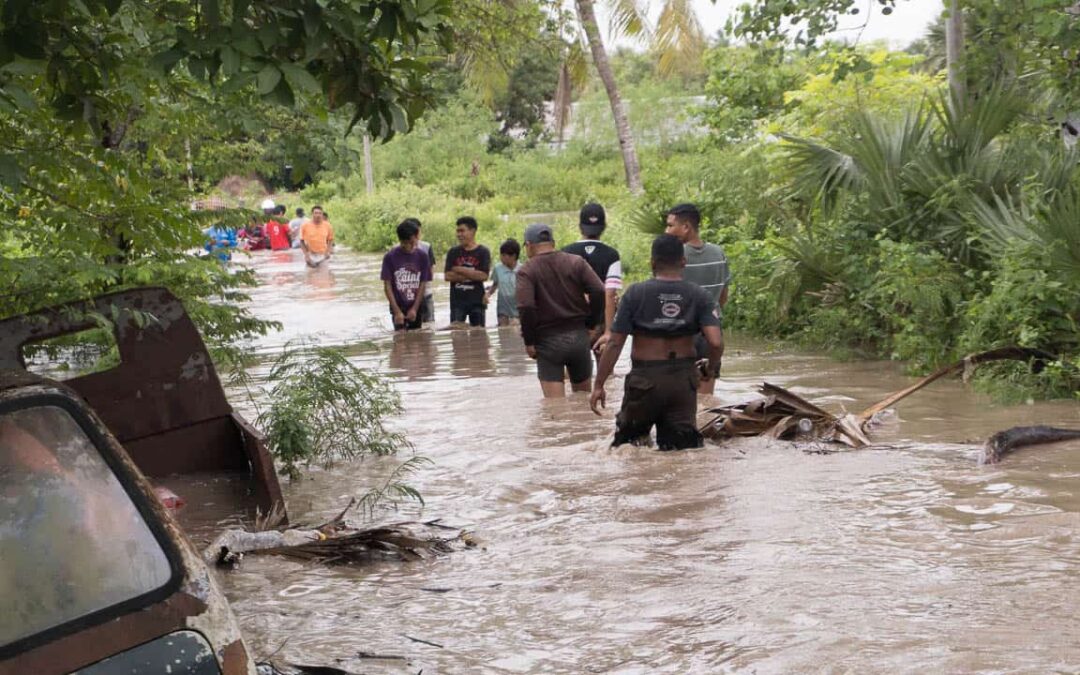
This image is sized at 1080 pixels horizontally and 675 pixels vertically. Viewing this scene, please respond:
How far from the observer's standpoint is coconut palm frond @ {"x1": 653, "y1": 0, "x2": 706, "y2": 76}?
27.3 metres

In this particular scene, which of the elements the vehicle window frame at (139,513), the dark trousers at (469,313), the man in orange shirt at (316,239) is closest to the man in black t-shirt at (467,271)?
the dark trousers at (469,313)

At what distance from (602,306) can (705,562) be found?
4.39m

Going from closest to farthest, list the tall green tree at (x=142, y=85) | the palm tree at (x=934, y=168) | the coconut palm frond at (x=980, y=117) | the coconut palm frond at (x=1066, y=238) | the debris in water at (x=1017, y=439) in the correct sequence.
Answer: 1. the tall green tree at (x=142, y=85)
2. the debris in water at (x=1017, y=439)
3. the coconut palm frond at (x=1066, y=238)
4. the palm tree at (x=934, y=168)
5. the coconut palm frond at (x=980, y=117)

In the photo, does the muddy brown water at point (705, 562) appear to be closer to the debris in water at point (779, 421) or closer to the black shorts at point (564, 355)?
the debris in water at point (779, 421)

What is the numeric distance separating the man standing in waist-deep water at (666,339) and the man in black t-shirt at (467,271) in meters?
7.21

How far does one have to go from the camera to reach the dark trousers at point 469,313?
1648cm

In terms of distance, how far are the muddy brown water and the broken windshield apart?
1894mm

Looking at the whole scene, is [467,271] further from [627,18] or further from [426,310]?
[627,18]

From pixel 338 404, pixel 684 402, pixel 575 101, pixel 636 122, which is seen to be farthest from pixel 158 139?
pixel 575 101

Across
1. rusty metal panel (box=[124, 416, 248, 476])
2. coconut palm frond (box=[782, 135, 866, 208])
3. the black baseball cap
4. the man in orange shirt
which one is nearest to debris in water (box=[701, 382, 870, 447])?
the black baseball cap

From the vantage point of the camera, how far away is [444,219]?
33.7 metres

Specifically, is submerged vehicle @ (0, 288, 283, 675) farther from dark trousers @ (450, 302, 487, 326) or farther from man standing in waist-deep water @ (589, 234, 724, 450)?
dark trousers @ (450, 302, 487, 326)

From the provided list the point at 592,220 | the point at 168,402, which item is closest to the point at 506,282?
the point at 592,220

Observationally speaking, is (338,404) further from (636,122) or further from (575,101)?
(575,101)
